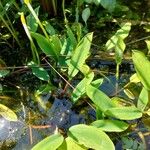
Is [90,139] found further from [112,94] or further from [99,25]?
[99,25]

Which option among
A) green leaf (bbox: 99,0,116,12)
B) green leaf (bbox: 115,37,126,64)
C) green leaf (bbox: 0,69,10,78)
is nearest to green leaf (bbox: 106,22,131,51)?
green leaf (bbox: 115,37,126,64)

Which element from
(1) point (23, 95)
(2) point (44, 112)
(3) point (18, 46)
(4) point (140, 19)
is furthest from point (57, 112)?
(4) point (140, 19)

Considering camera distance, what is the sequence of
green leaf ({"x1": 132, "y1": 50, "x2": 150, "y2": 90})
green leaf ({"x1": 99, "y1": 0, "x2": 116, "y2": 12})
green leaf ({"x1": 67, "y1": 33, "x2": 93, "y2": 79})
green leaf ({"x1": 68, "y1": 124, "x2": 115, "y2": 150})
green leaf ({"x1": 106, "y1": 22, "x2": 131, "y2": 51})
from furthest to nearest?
green leaf ({"x1": 99, "y1": 0, "x2": 116, "y2": 12}), green leaf ({"x1": 106, "y1": 22, "x2": 131, "y2": 51}), green leaf ({"x1": 67, "y1": 33, "x2": 93, "y2": 79}), green leaf ({"x1": 132, "y1": 50, "x2": 150, "y2": 90}), green leaf ({"x1": 68, "y1": 124, "x2": 115, "y2": 150})

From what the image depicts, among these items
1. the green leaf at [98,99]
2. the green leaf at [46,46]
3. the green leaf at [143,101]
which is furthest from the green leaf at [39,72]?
the green leaf at [143,101]

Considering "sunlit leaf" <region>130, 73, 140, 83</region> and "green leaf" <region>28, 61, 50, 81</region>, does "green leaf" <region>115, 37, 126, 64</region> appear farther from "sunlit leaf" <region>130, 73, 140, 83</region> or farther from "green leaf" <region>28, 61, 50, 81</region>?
"green leaf" <region>28, 61, 50, 81</region>

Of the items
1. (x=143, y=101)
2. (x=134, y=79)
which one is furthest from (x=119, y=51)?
(x=143, y=101)

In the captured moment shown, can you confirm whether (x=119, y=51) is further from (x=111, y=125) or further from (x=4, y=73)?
(x=4, y=73)

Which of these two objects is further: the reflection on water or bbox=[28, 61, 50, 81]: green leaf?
bbox=[28, 61, 50, 81]: green leaf
